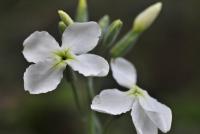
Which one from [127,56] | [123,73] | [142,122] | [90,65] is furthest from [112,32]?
[127,56]

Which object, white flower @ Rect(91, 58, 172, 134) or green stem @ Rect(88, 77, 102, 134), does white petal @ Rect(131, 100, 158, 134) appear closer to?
white flower @ Rect(91, 58, 172, 134)

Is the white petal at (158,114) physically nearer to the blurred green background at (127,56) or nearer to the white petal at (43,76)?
the white petal at (43,76)

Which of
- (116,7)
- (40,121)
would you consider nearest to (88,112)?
(40,121)

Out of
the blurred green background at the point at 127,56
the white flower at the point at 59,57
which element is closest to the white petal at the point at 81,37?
the white flower at the point at 59,57

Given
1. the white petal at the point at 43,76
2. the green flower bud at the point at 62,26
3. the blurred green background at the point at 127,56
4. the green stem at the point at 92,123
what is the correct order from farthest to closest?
the blurred green background at the point at 127,56, the green stem at the point at 92,123, the green flower bud at the point at 62,26, the white petal at the point at 43,76

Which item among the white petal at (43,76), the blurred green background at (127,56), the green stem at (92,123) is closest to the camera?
the white petal at (43,76)

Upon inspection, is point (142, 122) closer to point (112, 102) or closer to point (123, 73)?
point (112, 102)

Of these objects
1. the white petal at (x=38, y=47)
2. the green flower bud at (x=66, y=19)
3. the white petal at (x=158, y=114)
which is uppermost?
the green flower bud at (x=66, y=19)
